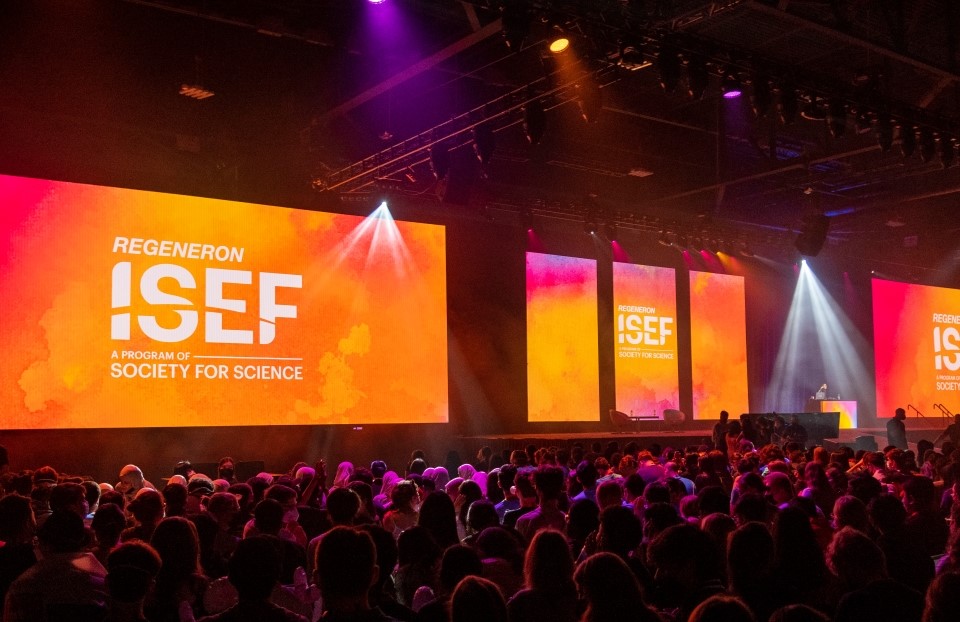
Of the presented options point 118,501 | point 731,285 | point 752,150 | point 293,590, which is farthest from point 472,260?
point 293,590

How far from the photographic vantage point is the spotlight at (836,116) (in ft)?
33.3

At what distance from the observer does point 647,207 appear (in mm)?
17562

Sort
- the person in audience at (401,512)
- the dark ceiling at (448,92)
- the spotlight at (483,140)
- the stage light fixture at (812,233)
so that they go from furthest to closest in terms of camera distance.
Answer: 1. the stage light fixture at (812,233)
2. the spotlight at (483,140)
3. the dark ceiling at (448,92)
4. the person in audience at (401,512)

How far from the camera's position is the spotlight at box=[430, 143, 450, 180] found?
1170cm

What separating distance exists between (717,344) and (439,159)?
9.01m

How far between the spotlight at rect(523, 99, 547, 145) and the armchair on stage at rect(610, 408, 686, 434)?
7507mm

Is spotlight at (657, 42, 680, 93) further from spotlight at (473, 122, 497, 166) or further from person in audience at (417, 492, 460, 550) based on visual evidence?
person in audience at (417, 492, 460, 550)

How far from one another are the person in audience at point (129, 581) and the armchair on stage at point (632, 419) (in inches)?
532

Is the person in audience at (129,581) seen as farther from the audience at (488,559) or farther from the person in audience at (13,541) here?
the person in audience at (13,541)

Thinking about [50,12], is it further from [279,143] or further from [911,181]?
[911,181]

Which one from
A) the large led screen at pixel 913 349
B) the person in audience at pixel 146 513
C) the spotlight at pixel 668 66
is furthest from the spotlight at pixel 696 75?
the large led screen at pixel 913 349

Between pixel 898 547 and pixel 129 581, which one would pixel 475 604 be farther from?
pixel 898 547

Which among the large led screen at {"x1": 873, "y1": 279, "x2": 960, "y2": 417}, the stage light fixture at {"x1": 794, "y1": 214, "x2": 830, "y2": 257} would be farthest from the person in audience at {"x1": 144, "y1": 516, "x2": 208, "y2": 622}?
the large led screen at {"x1": 873, "y1": 279, "x2": 960, "y2": 417}

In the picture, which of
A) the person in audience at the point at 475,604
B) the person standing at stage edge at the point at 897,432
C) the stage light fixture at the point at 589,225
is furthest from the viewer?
the stage light fixture at the point at 589,225
